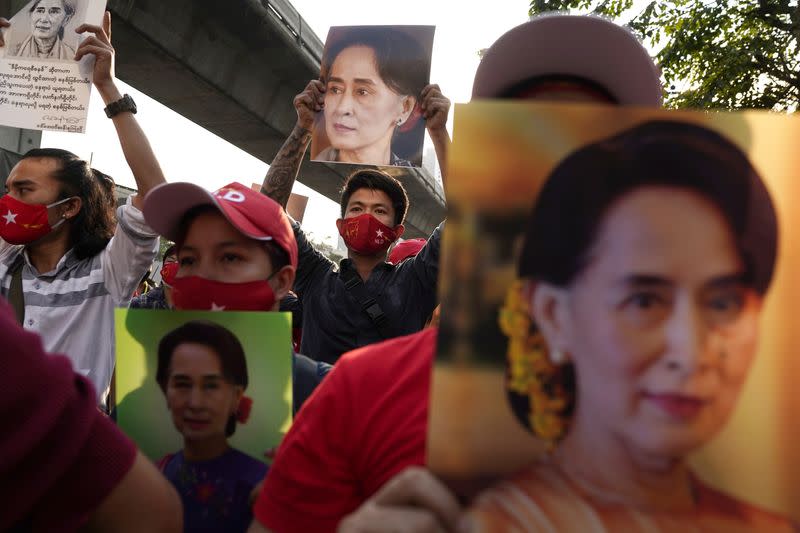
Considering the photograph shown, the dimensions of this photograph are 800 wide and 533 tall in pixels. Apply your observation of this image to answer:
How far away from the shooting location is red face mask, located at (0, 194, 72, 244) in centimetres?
292

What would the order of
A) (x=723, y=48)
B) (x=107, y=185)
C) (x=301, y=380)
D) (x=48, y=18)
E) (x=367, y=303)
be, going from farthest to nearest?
(x=723, y=48) < (x=107, y=185) < (x=367, y=303) < (x=48, y=18) < (x=301, y=380)

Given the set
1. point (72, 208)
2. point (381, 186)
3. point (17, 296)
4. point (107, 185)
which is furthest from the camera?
point (381, 186)

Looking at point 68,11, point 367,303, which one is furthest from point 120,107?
point 367,303

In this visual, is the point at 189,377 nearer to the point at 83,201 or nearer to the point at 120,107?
the point at 120,107

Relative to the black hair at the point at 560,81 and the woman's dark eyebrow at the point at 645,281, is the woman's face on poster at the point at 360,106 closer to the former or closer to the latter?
the black hair at the point at 560,81

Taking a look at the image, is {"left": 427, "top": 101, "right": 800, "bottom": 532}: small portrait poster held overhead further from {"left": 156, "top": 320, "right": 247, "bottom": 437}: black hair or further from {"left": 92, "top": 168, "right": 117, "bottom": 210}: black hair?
{"left": 92, "top": 168, "right": 117, "bottom": 210}: black hair

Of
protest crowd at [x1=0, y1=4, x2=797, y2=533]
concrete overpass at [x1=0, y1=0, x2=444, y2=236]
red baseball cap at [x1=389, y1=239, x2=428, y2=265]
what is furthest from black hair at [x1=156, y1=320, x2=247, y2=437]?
concrete overpass at [x1=0, y1=0, x2=444, y2=236]

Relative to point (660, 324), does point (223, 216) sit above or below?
above

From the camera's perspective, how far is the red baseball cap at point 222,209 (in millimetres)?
1767

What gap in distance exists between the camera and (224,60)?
38.3 feet

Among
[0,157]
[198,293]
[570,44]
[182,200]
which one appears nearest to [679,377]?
[570,44]

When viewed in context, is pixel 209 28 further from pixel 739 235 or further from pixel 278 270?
pixel 739 235

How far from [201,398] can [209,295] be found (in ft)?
1.45

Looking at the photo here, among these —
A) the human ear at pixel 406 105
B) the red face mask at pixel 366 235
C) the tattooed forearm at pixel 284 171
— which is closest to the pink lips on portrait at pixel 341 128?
the human ear at pixel 406 105
